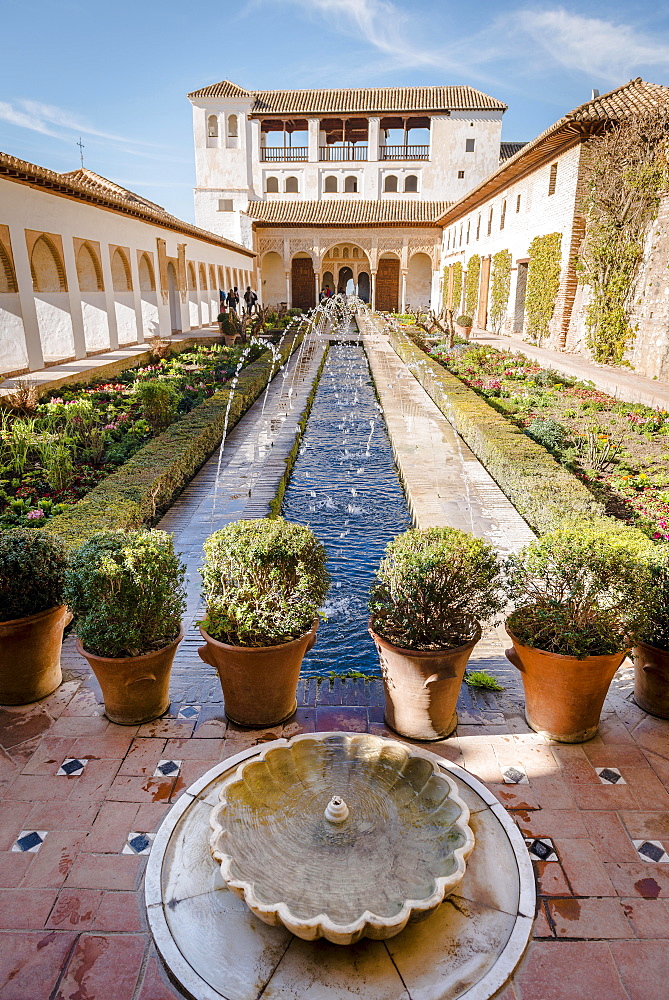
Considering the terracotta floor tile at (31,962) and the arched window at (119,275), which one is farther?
the arched window at (119,275)

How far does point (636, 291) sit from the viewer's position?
491 inches

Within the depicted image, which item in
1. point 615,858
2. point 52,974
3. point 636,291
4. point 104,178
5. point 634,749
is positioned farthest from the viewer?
point 104,178

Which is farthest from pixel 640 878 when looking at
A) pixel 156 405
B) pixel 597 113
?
pixel 597 113

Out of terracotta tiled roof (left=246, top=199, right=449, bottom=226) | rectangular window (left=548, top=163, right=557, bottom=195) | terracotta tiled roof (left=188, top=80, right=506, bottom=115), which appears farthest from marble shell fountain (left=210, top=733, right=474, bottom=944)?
terracotta tiled roof (left=188, top=80, right=506, bottom=115)

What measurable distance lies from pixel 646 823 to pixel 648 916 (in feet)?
1.47

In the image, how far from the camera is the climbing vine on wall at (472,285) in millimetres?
22987

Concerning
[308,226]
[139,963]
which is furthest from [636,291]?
[308,226]

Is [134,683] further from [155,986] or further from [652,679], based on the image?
[652,679]

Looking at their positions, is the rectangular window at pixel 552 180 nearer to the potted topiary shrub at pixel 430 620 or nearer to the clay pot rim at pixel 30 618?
the potted topiary shrub at pixel 430 620

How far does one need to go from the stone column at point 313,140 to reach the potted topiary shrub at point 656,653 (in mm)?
36199

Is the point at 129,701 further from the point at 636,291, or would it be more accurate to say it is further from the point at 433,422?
the point at 636,291

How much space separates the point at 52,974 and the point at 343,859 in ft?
3.05

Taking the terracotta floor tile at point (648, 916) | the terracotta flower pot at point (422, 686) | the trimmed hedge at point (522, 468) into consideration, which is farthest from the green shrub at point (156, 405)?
the terracotta floor tile at point (648, 916)

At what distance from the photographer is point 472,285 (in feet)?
78.9
